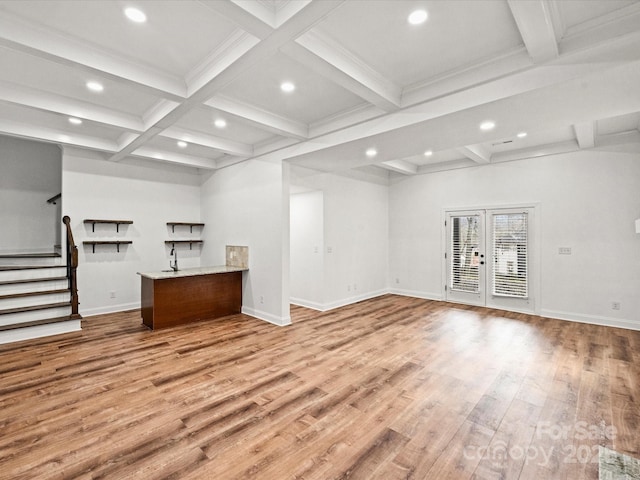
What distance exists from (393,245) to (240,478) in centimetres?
654

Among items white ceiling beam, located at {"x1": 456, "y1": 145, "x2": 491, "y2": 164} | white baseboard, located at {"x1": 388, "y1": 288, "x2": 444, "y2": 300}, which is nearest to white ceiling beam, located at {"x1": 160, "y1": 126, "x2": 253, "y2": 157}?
white ceiling beam, located at {"x1": 456, "y1": 145, "x2": 491, "y2": 164}

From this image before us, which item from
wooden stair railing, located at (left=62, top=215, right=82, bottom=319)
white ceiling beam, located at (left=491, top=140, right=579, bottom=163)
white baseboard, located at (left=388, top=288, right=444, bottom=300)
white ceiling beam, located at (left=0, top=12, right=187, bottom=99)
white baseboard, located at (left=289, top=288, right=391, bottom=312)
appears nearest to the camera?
white ceiling beam, located at (left=0, top=12, right=187, bottom=99)

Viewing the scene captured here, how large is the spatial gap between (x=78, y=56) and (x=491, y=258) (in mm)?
6961

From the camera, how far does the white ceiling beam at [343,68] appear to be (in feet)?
8.05

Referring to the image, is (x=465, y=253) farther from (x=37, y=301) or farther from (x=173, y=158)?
(x=37, y=301)

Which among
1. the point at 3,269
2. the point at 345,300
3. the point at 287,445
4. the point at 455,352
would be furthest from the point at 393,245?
the point at 3,269

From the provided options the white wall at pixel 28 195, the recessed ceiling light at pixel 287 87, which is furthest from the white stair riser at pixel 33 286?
the recessed ceiling light at pixel 287 87

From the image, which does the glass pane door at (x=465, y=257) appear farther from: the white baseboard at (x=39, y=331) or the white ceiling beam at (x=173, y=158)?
the white baseboard at (x=39, y=331)

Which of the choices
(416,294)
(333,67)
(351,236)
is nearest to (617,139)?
(416,294)

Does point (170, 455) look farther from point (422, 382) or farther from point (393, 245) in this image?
point (393, 245)

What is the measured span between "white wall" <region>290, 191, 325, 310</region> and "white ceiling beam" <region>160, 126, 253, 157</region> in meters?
1.61

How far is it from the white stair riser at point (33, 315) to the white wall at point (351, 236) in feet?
13.2

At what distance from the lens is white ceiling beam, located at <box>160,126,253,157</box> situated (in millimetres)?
4672

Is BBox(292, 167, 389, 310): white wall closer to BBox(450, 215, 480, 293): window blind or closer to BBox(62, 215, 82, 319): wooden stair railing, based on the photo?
BBox(450, 215, 480, 293): window blind
